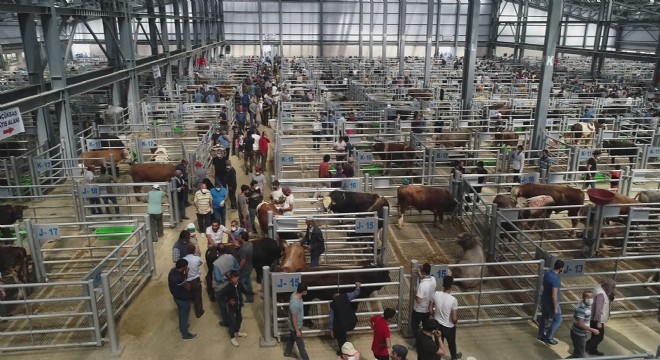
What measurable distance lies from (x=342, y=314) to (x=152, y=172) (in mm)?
8800

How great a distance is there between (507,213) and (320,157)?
8.58 m

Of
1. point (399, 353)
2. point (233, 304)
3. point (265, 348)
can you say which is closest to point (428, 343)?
point (399, 353)

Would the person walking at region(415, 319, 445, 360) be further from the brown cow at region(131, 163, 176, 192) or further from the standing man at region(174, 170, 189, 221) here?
the brown cow at region(131, 163, 176, 192)

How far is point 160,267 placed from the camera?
10461 mm

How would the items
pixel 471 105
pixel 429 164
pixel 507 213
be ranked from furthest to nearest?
pixel 471 105
pixel 429 164
pixel 507 213

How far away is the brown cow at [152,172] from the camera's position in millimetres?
13914

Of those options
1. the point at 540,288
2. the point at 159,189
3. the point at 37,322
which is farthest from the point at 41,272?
the point at 540,288

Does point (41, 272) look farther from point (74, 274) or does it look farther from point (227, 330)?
point (227, 330)

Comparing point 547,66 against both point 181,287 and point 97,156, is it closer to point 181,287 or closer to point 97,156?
point 181,287

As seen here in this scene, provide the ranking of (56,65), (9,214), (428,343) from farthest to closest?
(56,65) < (9,214) < (428,343)

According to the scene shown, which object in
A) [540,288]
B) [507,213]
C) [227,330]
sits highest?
[507,213]

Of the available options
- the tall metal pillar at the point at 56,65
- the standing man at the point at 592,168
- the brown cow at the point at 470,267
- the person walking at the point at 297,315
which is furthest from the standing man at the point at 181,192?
the standing man at the point at 592,168

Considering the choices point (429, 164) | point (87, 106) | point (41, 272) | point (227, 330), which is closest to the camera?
point (227, 330)

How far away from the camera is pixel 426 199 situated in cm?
1243
